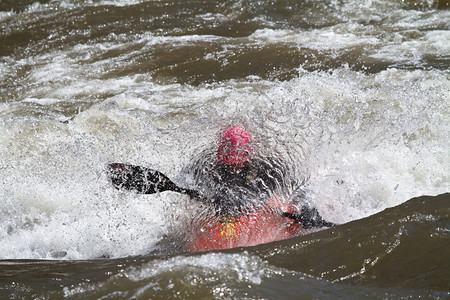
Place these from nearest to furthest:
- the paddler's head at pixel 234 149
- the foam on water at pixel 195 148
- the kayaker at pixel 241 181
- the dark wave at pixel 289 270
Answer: the dark wave at pixel 289 270 < the kayaker at pixel 241 181 < the paddler's head at pixel 234 149 < the foam on water at pixel 195 148

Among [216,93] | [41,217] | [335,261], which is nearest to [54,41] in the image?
[216,93]

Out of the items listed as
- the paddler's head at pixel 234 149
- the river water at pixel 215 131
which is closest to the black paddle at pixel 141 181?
the river water at pixel 215 131

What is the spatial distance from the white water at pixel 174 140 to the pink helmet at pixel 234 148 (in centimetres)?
23

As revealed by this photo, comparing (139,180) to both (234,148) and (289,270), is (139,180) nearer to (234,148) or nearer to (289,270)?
(234,148)

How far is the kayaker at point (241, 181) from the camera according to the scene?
141 inches

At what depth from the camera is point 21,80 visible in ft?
22.4

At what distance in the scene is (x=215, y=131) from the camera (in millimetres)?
4273

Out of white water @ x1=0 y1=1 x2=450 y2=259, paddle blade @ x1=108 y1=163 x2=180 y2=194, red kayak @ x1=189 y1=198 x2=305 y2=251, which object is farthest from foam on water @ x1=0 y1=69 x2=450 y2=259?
red kayak @ x1=189 y1=198 x2=305 y2=251

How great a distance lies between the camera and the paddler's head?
145 inches

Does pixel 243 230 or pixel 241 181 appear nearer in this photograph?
pixel 243 230

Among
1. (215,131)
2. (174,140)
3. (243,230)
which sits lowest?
(243,230)

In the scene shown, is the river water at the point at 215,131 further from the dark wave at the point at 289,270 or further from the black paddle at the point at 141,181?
the black paddle at the point at 141,181

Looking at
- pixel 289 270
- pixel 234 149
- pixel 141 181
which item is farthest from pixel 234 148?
pixel 289 270

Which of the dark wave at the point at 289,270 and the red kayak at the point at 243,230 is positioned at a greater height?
the dark wave at the point at 289,270
